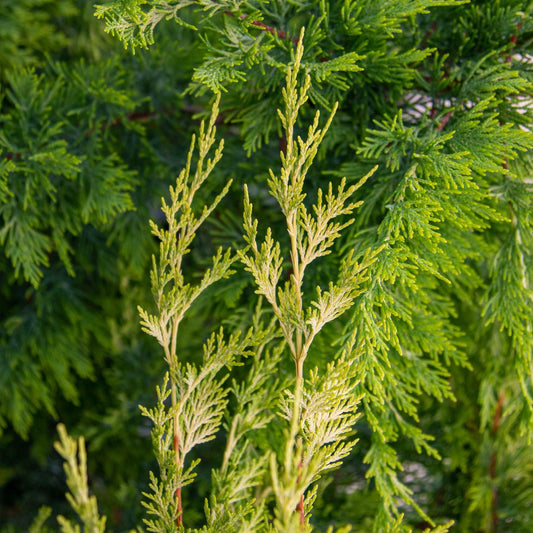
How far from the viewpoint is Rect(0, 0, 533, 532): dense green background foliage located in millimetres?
794

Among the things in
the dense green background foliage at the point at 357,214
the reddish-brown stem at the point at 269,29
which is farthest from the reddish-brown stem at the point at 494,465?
the reddish-brown stem at the point at 269,29

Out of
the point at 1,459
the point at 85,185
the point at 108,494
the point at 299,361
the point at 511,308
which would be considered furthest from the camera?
the point at 1,459

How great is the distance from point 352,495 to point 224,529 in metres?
0.72

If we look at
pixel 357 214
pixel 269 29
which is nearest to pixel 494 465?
pixel 357 214

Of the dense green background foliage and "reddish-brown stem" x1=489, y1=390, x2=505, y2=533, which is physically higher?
the dense green background foliage

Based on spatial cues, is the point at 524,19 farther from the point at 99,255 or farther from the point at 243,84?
the point at 99,255

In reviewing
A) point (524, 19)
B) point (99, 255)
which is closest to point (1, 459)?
point (99, 255)

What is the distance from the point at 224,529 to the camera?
0.71 meters

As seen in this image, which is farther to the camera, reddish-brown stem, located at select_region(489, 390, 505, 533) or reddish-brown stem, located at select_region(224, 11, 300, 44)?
reddish-brown stem, located at select_region(489, 390, 505, 533)

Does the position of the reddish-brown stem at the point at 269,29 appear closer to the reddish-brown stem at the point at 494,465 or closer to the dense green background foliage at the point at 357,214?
the dense green background foliage at the point at 357,214

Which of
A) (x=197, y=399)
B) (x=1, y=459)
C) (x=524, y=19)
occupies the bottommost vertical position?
(x=1, y=459)

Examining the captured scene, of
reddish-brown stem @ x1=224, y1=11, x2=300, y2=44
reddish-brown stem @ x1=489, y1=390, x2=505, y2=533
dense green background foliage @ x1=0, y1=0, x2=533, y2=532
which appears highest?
reddish-brown stem @ x1=224, y1=11, x2=300, y2=44

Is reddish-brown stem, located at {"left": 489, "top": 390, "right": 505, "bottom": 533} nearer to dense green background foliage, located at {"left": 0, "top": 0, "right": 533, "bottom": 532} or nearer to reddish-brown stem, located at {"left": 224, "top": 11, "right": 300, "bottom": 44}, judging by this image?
dense green background foliage, located at {"left": 0, "top": 0, "right": 533, "bottom": 532}

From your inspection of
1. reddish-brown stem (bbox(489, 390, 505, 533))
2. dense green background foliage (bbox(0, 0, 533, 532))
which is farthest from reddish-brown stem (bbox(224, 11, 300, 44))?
reddish-brown stem (bbox(489, 390, 505, 533))
